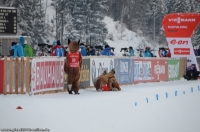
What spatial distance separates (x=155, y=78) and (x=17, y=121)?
1860cm

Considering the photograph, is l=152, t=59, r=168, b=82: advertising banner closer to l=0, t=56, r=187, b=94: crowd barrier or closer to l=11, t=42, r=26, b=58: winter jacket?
l=0, t=56, r=187, b=94: crowd barrier

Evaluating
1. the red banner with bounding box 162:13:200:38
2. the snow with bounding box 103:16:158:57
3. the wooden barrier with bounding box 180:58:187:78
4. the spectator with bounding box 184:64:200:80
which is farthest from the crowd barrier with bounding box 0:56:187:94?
the snow with bounding box 103:16:158:57

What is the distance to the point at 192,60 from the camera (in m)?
34.2

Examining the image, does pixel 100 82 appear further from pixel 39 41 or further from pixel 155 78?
pixel 39 41

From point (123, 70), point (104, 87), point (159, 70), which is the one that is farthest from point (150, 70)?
point (104, 87)

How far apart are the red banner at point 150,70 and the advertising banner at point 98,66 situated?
3.05 m

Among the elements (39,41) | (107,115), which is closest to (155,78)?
(107,115)

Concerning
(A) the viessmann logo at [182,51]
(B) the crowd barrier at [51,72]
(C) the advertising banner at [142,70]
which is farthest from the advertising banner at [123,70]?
(A) the viessmann logo at [182,51]

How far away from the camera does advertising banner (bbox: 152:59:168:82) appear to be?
2955cm

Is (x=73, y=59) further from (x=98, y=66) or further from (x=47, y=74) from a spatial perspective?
(x=98, y=66)

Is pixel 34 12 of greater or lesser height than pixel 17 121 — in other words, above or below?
above

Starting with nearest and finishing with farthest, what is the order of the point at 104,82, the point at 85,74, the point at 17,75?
the point at 17,75
the point at 104,82
the point at 85,74

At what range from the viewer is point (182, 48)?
34.8m

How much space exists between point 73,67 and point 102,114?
7.03 meters
